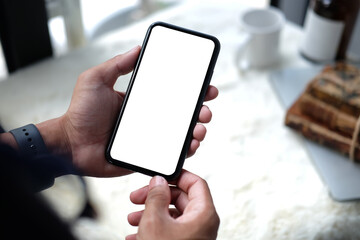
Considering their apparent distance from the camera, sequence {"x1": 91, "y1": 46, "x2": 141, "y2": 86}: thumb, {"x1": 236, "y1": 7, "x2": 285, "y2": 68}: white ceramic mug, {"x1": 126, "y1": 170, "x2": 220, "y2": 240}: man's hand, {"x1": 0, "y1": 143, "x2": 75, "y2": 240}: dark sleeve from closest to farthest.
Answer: {"x1": 0, "y1": 143, "x2": 75, "y2": 240}: dark sleeve → {"x1": 126, "y1": 170, "x2": 220, "y2": 240}: man's hand → {"x1": 91, "y1": 46, "x2": 141, "y2": 86}: thumb → {"x1": 236, "y1": 7, "x2": 285, "y2": 68}: white ceramic mug

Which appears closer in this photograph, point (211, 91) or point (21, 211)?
point (21, 211)

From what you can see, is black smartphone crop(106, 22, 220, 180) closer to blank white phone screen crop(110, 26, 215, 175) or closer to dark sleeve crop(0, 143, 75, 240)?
blank white phone screen crop(110, 26, 215, 175)

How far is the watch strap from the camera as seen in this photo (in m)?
0.45

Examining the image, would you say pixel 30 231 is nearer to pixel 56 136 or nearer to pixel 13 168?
pixel 13 168

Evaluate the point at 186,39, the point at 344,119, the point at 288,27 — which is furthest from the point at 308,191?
the point at 288,27

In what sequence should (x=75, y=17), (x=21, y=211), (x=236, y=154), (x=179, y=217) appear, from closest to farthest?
(x=21, y=211)
(x=179, y=217)
(x=236, y=154)
(x=75, y=17)

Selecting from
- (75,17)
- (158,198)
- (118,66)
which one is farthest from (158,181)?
(75,17)

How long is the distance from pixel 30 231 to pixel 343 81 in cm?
48

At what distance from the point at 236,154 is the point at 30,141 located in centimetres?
28

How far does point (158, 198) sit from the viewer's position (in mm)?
388

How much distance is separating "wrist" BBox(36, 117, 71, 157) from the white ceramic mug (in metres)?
0.34

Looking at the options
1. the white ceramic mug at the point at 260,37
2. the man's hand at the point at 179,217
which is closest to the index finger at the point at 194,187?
the man's hand at the point at 179,217

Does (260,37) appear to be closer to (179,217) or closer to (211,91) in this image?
(211,91)

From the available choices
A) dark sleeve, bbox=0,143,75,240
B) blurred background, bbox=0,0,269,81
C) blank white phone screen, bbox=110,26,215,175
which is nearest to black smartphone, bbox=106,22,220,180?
blank white phone screen, bbox=110,26,215,175
